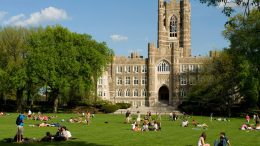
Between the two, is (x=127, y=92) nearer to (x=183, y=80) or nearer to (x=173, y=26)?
(x=183, y=80)

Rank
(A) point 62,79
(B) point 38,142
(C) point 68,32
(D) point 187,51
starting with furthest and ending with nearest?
(D) point 187,51 < (C) point 68,32 < (A) point 62,79 < (B) point 38,142

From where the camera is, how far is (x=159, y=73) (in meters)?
107

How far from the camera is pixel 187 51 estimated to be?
4483 inches

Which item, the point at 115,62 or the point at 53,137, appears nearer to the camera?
the point at 53,137

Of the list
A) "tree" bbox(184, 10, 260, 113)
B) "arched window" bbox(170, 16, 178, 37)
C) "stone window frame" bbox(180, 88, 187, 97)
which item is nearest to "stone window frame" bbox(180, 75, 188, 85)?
"stone window frame" bbox(180, 88, 187, 97)

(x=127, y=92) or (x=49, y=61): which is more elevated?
(x=49, y=61)

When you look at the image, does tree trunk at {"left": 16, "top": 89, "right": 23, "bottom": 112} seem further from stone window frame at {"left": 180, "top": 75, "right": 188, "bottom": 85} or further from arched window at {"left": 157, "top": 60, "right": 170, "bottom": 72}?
stone window frame at {"left": 180, "top": 75, "right": 188, "bottom": 85}

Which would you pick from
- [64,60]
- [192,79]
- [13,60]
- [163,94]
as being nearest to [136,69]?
[163,94]

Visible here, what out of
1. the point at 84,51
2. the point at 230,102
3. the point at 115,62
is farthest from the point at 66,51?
the point at 115,62

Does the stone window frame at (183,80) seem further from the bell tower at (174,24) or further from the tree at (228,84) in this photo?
the tree at (228,84)

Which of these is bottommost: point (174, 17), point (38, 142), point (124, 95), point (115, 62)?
point (38, 142)

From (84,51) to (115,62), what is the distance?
35303 mm

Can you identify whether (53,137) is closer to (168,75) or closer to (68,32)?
(68,32)

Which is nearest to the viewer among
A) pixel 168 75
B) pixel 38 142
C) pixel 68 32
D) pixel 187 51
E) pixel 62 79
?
pixel 38 142
